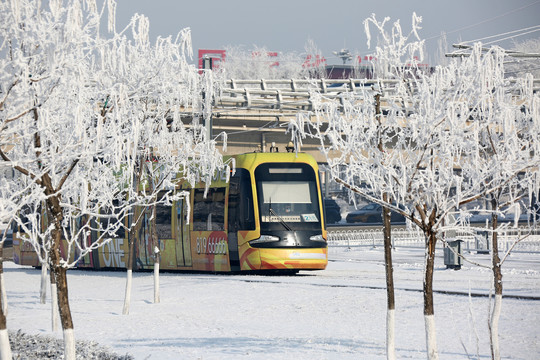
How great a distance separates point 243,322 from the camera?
540 inches

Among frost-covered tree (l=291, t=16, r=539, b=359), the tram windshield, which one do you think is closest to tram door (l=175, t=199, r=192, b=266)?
the tram windshield

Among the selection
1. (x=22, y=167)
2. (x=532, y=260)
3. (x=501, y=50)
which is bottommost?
(x=532, y=260)

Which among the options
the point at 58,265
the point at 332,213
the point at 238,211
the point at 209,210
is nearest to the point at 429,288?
the point at 58,265

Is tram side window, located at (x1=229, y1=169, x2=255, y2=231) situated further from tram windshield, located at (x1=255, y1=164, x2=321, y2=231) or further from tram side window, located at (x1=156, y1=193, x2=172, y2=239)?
tram side window, located at (x1=156, y1=193, x2=172, y2=239)

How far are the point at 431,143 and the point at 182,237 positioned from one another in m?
16.1

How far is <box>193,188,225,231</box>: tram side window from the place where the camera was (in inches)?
907

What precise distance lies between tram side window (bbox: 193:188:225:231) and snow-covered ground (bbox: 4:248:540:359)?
4.92ft

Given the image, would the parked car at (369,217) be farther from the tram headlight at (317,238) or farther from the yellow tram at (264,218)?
the tram headlight at (317,238)

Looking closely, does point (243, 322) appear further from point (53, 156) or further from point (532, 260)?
point (532, 260)

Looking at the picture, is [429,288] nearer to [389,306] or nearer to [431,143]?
[389,306]

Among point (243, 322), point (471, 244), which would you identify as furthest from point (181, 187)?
point (471, 244)

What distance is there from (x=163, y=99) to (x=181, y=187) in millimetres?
9038

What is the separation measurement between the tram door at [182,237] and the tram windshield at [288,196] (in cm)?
304

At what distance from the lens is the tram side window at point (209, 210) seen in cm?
2303
